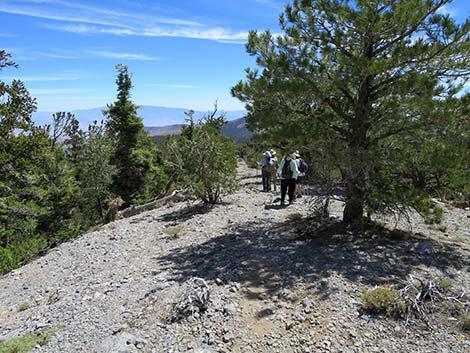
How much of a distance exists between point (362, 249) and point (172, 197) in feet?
37.0

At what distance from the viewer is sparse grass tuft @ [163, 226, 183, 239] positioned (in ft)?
36.5

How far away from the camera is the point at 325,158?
8852 millimetres

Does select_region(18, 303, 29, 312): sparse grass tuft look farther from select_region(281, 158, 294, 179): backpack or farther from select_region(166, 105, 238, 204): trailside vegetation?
select_region(281, 158, 294, 179): backpack

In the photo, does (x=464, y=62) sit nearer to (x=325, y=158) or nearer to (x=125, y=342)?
(x=325, y=158)

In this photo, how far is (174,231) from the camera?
11.6 meters

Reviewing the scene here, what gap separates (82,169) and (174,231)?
2305 centimetres

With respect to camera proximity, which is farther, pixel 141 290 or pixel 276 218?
pixel 276 218

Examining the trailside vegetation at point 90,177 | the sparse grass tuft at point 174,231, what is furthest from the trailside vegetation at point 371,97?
the trailside vegetation at point 90,177

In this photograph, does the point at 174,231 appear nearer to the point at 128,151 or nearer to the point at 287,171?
the point at 287,171

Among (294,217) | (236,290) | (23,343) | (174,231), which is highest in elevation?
(294,217)

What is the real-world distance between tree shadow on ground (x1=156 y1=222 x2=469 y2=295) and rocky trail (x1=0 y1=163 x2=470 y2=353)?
0.09 ft

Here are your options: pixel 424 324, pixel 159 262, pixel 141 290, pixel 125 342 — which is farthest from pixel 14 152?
pixel 424 324

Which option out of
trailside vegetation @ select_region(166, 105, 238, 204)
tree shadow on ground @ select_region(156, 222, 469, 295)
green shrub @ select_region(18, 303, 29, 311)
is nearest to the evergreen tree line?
trailside vegetation @ select_region(166, 105, 238, 204)

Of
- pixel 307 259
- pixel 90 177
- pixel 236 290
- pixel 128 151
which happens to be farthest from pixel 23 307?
pixel 90 177
